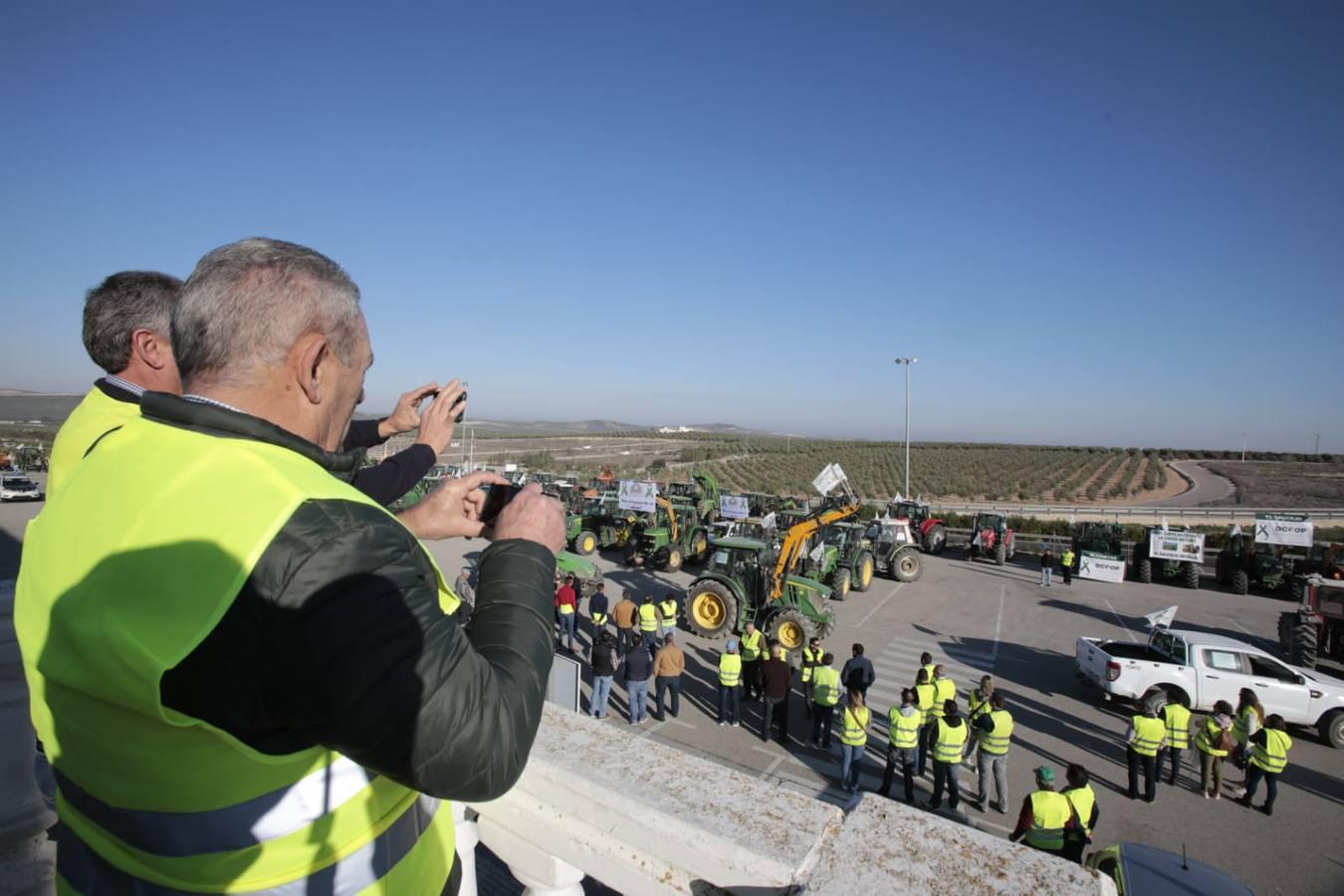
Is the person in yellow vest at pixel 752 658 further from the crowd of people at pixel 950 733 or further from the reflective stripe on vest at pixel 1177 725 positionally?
the reflective stripe on vest at pixel 1177 725

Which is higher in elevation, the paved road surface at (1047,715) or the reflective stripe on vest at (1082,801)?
the reflective stripe on vest at (1082,801)

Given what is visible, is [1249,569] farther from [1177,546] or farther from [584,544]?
[584,544]

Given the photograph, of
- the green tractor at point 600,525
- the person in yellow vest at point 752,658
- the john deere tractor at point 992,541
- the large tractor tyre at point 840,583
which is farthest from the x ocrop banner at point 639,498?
the john deere tractor at point 992,541

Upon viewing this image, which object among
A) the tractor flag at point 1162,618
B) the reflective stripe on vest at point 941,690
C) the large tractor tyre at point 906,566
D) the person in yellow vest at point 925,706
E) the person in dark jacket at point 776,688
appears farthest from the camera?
the large tractor tyre at point 906,566

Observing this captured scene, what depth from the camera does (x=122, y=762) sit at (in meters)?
0.95

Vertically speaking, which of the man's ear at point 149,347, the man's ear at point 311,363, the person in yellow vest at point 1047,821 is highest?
the man's ear at point 149,347

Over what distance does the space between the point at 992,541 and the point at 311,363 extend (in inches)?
1024

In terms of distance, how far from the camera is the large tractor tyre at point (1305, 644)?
1317cm

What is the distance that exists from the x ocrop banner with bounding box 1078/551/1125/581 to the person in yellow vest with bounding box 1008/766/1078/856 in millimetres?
17583

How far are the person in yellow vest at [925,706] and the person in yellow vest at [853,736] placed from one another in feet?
2.90

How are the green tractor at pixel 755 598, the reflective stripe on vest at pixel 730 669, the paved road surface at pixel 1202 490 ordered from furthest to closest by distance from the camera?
the paved road surface at pixel 1202 490, the green tractor at pixel 755 598, the reflective stripe on vest at pixel 730 669

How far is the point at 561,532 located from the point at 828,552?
1611cm

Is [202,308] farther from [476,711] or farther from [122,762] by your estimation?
[476,711]

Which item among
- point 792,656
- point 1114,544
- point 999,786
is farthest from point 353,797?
point 1114,544
